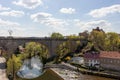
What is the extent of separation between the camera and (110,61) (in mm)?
73875

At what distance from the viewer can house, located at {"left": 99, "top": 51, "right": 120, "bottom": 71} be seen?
71312 millimetres

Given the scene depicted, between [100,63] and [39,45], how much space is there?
37106 mm


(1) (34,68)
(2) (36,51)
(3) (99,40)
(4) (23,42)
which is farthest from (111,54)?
(3) (99,40)

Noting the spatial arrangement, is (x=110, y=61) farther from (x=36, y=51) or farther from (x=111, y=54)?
(x=36, y=51)

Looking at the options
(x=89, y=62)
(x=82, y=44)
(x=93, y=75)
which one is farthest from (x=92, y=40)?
(x=93, y=75)

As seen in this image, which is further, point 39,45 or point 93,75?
point 39,45

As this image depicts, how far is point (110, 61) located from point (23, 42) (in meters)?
36.8

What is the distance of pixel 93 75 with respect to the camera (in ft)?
210

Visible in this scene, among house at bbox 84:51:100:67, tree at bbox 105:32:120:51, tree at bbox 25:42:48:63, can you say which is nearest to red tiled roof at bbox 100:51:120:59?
house at bbox 84:51:100:67

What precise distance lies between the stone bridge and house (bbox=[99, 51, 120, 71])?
28604 mm

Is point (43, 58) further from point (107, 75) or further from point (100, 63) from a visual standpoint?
point (107, 75)

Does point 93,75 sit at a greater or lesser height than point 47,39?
lesser

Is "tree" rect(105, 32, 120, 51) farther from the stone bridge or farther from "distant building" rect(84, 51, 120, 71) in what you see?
"distant building" rect(84, 51, 120, 71)

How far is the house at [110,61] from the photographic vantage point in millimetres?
71312
